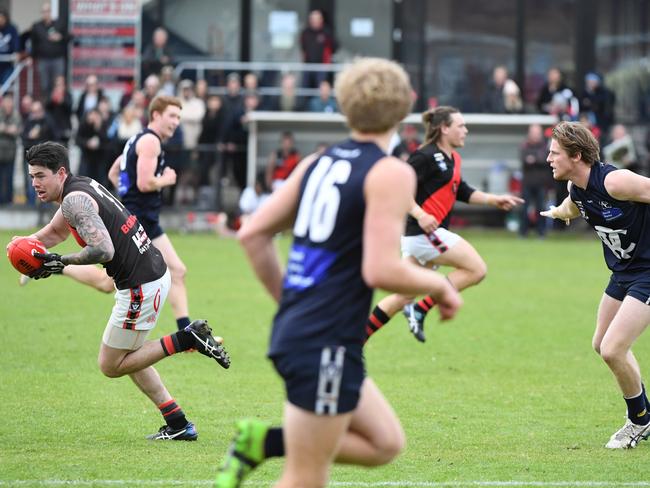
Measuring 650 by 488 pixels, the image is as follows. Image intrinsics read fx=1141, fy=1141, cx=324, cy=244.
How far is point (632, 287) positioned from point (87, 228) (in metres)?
3.46

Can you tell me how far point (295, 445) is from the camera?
14.3 feet

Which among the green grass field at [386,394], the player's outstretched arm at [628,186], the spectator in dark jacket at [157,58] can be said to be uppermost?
the spectator in dark jacket at [157,58]

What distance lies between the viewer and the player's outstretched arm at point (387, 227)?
4.28 metres

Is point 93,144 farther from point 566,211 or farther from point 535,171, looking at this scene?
point 566,211

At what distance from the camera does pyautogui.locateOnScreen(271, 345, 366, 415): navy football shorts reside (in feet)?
14.2

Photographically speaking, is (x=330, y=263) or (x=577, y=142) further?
(x=577, y=142)

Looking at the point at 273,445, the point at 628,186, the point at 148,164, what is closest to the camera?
the point at 273,445

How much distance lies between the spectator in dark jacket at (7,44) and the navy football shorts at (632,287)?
2002 cm

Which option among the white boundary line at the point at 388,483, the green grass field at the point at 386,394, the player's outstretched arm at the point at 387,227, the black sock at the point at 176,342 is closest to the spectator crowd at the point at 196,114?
the green grass field at the point at 386,394

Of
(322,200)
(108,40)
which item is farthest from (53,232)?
(108,40)

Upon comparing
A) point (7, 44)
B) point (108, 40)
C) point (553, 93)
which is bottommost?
point (553, 93)

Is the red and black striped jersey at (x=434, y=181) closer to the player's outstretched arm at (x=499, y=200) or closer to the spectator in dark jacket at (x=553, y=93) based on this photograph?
the player's outstretched arm at (x=499, y=200)

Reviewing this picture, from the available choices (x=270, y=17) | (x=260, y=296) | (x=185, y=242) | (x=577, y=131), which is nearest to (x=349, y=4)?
(x=270, y=17)

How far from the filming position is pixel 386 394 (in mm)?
9031
